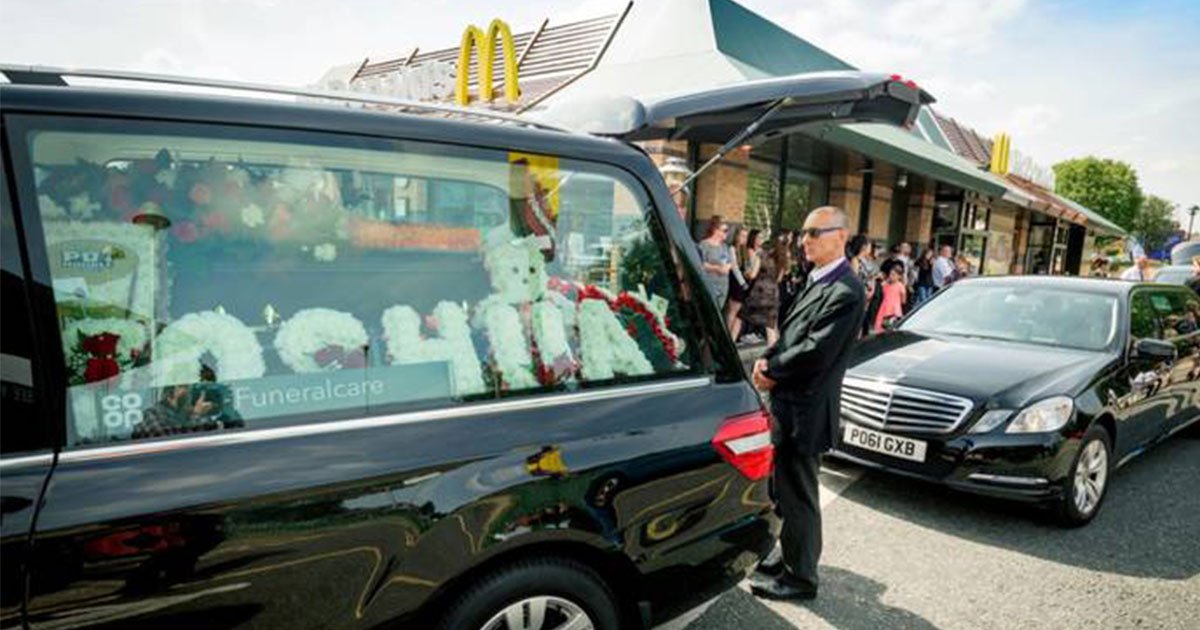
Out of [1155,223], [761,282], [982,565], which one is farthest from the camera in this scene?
[1155,223]

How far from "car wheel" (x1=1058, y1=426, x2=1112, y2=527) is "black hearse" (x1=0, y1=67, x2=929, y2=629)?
8.54 ft

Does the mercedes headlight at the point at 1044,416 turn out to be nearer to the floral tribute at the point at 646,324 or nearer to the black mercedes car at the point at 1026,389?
the black mercedes car at the point at 1026,389

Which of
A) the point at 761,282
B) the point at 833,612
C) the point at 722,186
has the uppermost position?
the point at 722,186

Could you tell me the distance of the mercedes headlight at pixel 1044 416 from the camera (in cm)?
379

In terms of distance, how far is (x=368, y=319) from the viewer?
1730 mm

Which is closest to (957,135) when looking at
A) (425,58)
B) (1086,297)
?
(425,58)

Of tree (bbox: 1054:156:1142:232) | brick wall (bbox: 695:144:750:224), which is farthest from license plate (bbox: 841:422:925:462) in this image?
tree (bbox: 1054:156:1142:232)

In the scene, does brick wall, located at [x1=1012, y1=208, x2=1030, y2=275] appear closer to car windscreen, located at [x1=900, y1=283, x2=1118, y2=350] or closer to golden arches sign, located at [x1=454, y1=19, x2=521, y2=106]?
golden arches sign, located at [x1=454, y1=19, x2=521, y2=106]

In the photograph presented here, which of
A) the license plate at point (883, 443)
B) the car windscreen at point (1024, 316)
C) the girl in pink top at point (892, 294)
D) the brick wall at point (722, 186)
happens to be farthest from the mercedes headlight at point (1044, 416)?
the brick wall at point (722, 186)

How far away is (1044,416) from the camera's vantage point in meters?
3.82

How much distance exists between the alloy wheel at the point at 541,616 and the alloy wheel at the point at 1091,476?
338cm

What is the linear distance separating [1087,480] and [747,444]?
3.02 metres

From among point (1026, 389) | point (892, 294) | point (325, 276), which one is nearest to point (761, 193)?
point (892, 294)

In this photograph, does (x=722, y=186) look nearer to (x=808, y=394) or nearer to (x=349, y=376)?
(x=808, y=394)
